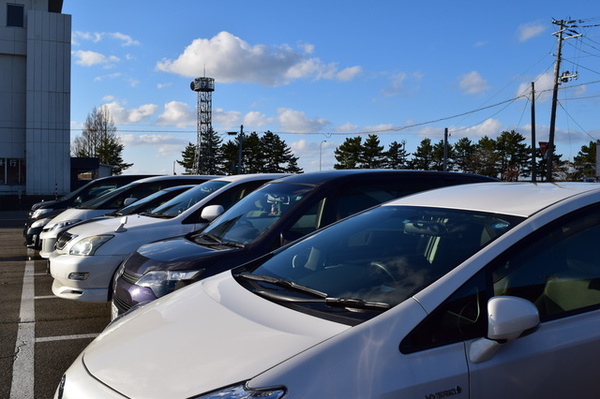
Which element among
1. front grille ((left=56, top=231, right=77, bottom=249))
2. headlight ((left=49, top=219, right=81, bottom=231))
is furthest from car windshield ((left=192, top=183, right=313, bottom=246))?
headlight ((left=49, top=219, right=81, bottom=231))

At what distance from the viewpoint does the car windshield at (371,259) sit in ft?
7.93

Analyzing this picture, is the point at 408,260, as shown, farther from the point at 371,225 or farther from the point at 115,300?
the point at 115,300

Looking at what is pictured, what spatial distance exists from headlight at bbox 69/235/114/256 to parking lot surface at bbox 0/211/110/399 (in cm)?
80

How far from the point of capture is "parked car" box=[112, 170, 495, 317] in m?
4.44

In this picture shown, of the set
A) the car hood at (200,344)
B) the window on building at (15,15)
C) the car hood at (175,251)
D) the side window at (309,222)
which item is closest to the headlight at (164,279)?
the car hood at (175,251)

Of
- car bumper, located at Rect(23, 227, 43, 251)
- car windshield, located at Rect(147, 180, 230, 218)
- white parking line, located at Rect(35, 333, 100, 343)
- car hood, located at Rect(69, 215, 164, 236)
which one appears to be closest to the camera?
white parking line, located at Rect(35, 333, 100, 343)

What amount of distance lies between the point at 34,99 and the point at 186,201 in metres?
31.1

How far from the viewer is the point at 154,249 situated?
496 centimetres

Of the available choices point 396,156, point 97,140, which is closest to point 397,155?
point 396,156

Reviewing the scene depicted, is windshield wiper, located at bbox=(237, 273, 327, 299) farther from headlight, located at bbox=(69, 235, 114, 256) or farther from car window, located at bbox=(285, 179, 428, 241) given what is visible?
headlight, located at bbox=(69, 235, 114, 256)

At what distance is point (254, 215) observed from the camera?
5.35m

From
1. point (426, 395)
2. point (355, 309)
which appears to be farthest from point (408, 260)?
point (426, 395)

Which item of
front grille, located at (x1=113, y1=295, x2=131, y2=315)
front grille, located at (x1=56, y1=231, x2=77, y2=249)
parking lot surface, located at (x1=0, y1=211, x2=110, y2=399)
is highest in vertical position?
front grille, located at (x1=56, y1=231, x2=77, y2=249)

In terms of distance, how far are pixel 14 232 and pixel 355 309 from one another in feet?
55.1
